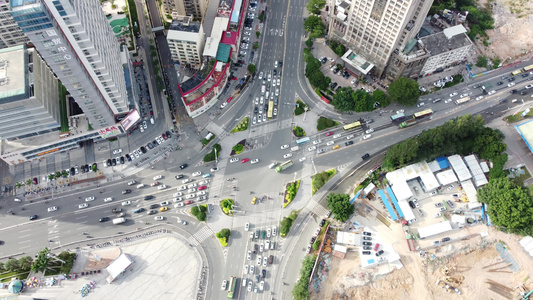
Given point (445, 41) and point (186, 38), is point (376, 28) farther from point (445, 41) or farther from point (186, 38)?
point (186, 38)

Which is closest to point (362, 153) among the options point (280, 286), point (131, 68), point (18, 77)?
point (280, 286)

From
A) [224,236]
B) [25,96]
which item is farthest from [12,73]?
[224,236]

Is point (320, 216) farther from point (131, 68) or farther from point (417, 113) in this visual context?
point (131, 68)

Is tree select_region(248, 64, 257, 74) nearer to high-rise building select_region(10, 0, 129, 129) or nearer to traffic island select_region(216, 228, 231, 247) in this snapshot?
high-rise building select_region(10, 0, 129, 129)

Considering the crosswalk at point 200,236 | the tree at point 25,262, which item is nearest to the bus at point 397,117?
the crosswalk at point 200,236

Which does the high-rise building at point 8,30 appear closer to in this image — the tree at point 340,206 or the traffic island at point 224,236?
the traffic island at point 224,236
